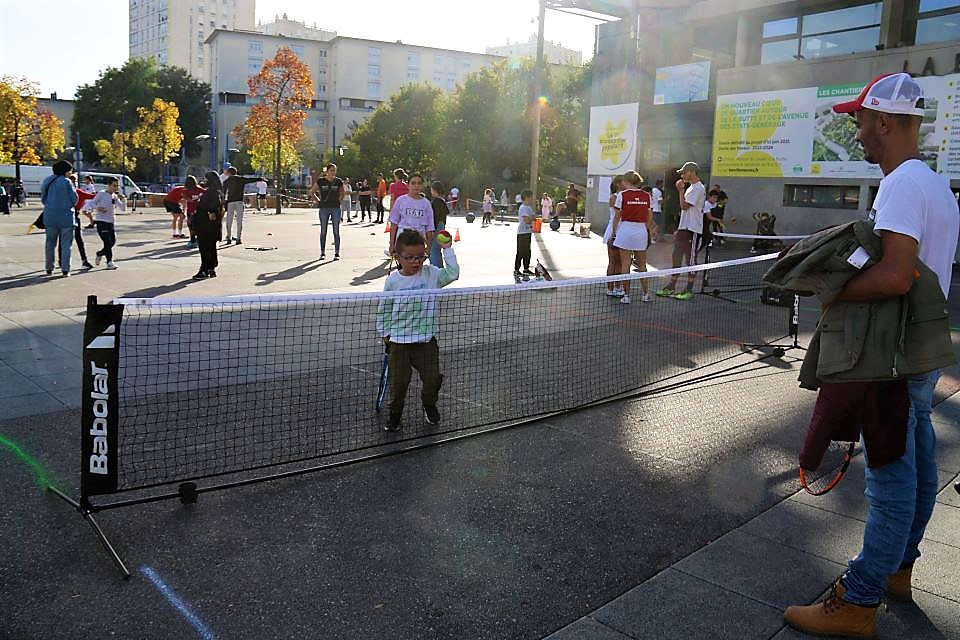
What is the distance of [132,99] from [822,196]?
87381 mm

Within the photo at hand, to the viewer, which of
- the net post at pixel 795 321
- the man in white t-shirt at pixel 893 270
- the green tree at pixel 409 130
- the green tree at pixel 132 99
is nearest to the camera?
the man in white t-shirt at pixel 893 270

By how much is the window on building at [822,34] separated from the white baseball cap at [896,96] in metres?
26.4

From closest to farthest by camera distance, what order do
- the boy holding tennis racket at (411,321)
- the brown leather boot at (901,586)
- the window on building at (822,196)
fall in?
the brown leather boot at (901,586)
the boy holding tennis racket at (411,321)
the window on building at (822,196)

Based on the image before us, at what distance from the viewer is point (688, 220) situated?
42.9 ft

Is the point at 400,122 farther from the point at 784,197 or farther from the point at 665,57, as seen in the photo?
the point at 784,197

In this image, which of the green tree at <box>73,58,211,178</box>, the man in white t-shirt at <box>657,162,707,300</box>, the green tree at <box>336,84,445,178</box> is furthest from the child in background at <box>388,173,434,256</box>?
the green tree at <box>73,58,211,178</box>

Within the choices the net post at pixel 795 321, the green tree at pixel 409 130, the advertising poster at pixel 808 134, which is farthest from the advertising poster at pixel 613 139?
the green tree at pixel 409 130

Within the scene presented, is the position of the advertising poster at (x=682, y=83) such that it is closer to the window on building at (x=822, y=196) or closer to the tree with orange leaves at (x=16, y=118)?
the window on building at (x=822, y=196)

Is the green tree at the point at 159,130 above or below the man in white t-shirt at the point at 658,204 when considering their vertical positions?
above

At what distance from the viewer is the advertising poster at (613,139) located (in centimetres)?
3384

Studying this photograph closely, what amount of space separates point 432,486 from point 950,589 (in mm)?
2716

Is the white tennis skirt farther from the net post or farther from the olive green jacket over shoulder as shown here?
the olive green jacket over shoulder

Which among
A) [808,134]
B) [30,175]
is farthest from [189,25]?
[808,134]

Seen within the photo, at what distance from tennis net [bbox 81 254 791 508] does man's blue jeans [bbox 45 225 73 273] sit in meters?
4.27
